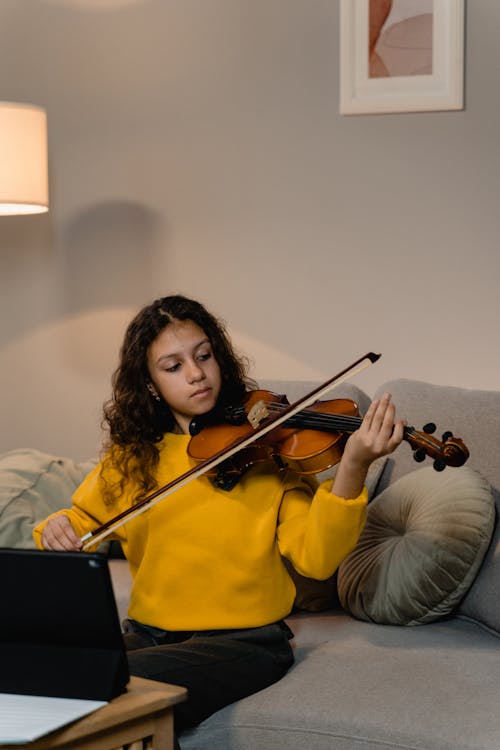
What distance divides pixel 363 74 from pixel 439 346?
0.72 metres

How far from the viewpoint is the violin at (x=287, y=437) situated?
172 cm

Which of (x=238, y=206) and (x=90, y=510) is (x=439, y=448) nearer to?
(x=90, y=510)

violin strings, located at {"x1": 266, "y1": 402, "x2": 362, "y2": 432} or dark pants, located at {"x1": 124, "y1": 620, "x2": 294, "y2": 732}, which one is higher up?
violin strings, located at {"x1": 266, "y1": 402, "x2": 362, "y2": 432}

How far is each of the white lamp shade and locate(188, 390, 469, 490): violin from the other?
1.09m

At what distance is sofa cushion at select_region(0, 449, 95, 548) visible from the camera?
96.0 inches

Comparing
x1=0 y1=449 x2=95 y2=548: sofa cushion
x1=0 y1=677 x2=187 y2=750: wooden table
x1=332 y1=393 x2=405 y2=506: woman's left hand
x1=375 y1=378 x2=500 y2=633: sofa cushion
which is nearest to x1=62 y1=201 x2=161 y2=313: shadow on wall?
x1=0 y1=449 x2=95 y2=548: sofa cushion

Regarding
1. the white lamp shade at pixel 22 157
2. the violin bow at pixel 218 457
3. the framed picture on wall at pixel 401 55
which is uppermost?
the framed picture on wall at pixel 401 55

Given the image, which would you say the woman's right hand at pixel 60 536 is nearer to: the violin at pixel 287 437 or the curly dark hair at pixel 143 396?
the curly dark hair at pixel 143 396

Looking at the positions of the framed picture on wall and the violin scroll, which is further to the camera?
the framed picture on wall

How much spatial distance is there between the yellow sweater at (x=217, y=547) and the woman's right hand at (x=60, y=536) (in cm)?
6

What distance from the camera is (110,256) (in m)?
3.13

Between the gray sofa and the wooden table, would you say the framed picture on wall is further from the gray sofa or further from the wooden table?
the wooden table

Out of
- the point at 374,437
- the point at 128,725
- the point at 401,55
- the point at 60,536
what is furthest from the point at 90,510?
the point at 401,55

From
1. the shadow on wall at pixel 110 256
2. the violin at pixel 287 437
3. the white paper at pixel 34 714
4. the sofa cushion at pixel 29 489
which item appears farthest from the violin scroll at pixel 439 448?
the shadow on wall at pixel 110 256
